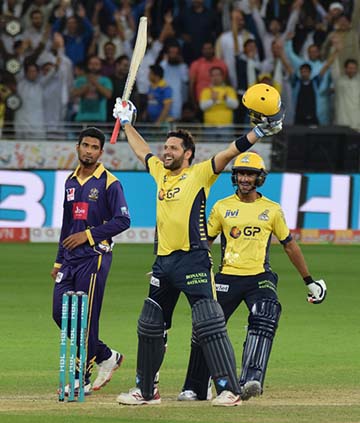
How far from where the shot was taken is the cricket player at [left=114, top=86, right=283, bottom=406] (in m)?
9.48

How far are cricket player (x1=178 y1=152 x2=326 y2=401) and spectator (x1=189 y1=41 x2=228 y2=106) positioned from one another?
1299 centimetres

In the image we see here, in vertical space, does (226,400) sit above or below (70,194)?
below

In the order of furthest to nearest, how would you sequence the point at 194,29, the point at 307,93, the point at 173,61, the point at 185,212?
the point at 194,29 → the point at 307,93 → the point at 173,61 → the point at 185,212

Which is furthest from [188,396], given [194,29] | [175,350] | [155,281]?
[194,29]

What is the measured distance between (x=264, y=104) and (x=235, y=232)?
1.24 m

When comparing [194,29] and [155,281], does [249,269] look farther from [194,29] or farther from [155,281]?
[194,29]

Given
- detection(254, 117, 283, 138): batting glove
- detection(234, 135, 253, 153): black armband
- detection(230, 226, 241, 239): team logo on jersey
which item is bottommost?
detection(230, 226, 241, 239): team logo on jersey

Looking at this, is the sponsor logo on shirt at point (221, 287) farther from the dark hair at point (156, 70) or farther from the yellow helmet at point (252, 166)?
the dark hair at point (156, 70)

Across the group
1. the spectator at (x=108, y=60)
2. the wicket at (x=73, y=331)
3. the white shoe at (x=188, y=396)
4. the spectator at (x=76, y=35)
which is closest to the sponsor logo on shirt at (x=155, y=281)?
the wicket at (x=73, y=331)

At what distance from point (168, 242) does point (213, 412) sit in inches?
49.7

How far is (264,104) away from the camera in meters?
9.55

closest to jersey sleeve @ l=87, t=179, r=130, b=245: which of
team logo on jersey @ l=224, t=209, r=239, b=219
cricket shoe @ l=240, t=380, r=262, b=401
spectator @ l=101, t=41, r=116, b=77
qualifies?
team logo on jersey @ l=224, t=209, r=239, b=219

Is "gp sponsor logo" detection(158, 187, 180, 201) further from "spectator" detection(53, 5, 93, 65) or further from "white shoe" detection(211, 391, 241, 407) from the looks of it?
"spectator" detection(53, 5, 93, 65)

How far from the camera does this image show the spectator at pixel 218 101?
23.2 m
